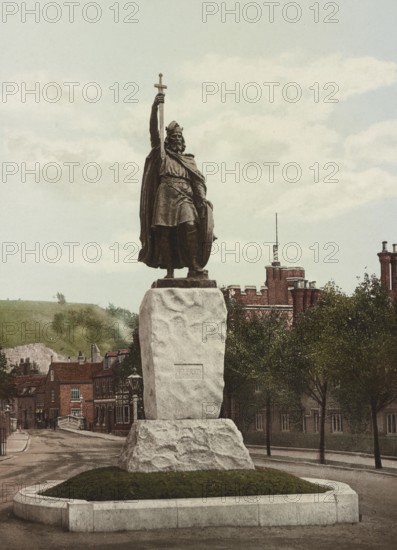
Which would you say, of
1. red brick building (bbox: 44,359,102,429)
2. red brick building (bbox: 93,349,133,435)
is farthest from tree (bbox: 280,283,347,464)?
red brick building (bbox: 44,359,102,429)

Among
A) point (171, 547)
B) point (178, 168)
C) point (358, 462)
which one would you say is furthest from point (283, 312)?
point (171, 547)

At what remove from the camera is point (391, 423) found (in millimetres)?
42469

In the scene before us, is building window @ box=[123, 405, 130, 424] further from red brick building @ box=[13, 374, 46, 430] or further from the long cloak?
the long cloak

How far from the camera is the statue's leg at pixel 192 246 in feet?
51.4

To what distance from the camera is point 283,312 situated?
5766 centimetres

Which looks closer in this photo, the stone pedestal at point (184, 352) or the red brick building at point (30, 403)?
the stone pedestal at point (184, 352)

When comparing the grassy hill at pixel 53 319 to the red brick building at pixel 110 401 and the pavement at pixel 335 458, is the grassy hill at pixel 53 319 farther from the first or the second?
the pavement at pixel 335 458

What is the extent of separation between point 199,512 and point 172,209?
17.9 ft

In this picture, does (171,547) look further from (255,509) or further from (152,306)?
(152,306)

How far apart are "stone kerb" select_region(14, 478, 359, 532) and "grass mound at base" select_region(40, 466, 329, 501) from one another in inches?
8.6

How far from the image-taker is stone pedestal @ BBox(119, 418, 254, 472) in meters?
14.5

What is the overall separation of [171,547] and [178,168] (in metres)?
7.09

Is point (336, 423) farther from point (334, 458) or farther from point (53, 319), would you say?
point (53, 319)

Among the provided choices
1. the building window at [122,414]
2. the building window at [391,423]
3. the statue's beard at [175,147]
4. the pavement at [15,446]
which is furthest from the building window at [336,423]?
the building window at [122,414]
